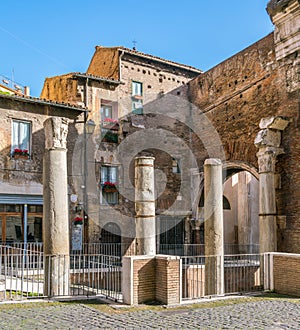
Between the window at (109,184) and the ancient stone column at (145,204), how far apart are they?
572 centimetres

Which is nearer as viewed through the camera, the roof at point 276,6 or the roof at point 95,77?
the roof at point 276,6

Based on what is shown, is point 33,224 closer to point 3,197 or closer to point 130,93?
point 3,197

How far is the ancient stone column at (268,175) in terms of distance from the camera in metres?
14.5

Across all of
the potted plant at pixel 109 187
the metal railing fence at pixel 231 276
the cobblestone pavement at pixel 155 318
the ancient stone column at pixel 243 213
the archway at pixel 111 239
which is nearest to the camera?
the cobblestone pavement at pixel 155 318

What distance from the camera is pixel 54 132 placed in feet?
32.8

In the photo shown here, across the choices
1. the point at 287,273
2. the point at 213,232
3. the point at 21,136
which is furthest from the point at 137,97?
the point at 287,273

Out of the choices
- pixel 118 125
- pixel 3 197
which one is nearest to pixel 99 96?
pixel 118 125

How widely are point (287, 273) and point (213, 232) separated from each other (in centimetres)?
277

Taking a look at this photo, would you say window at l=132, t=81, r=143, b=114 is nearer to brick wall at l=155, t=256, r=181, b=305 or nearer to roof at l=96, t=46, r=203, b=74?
roof at l=96, t=46, r=203, b=74

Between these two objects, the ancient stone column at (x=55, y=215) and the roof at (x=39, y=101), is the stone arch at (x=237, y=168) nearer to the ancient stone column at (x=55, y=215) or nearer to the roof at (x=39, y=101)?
the roof at (x=39, y=101)

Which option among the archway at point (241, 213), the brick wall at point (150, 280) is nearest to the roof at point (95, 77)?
the archway at point (241, 213)

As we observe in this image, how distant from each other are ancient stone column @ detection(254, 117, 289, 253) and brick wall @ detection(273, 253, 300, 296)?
4208mm

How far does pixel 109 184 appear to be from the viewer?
64.3ft

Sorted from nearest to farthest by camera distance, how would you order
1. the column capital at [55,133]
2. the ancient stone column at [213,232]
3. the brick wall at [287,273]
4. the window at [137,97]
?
the brick wall at [287,273]
the column capital at [55,133]
the ancient stone column at [213,232]
the window at [137,97]
